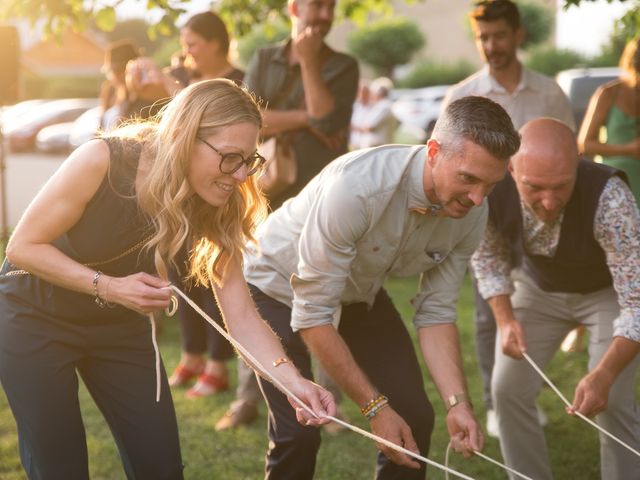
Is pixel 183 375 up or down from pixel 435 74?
up

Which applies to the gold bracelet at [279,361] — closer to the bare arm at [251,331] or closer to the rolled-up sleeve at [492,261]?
the bare arm at [251,331]

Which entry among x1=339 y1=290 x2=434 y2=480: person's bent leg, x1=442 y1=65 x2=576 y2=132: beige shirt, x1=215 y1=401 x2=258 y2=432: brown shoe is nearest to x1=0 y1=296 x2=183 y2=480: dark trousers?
x1=339 y1=290 x2=434 y2=480: person's bent leg

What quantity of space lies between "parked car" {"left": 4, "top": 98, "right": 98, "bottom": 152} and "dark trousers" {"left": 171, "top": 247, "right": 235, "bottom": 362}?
23276mm

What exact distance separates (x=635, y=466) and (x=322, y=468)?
1635 millimetres

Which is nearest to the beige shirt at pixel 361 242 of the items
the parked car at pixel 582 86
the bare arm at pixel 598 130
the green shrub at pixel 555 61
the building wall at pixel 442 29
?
the bare arm at pixel 598 130

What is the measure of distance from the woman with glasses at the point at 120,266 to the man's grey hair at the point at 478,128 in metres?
0.64

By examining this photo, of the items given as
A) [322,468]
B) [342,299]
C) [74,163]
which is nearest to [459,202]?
[342,299]

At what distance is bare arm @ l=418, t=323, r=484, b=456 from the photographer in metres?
3.24

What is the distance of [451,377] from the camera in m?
3.40

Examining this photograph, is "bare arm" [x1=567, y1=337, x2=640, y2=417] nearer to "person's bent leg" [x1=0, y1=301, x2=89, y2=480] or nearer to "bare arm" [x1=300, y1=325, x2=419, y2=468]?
"bare arm" [x1=300, y1=325, x2=419, y2=468]

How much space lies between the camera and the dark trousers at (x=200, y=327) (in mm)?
5465

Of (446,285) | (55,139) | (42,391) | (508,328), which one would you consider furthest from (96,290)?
(55,139)

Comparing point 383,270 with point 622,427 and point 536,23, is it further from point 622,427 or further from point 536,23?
point 536,23

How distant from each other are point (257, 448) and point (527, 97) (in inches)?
99.1
